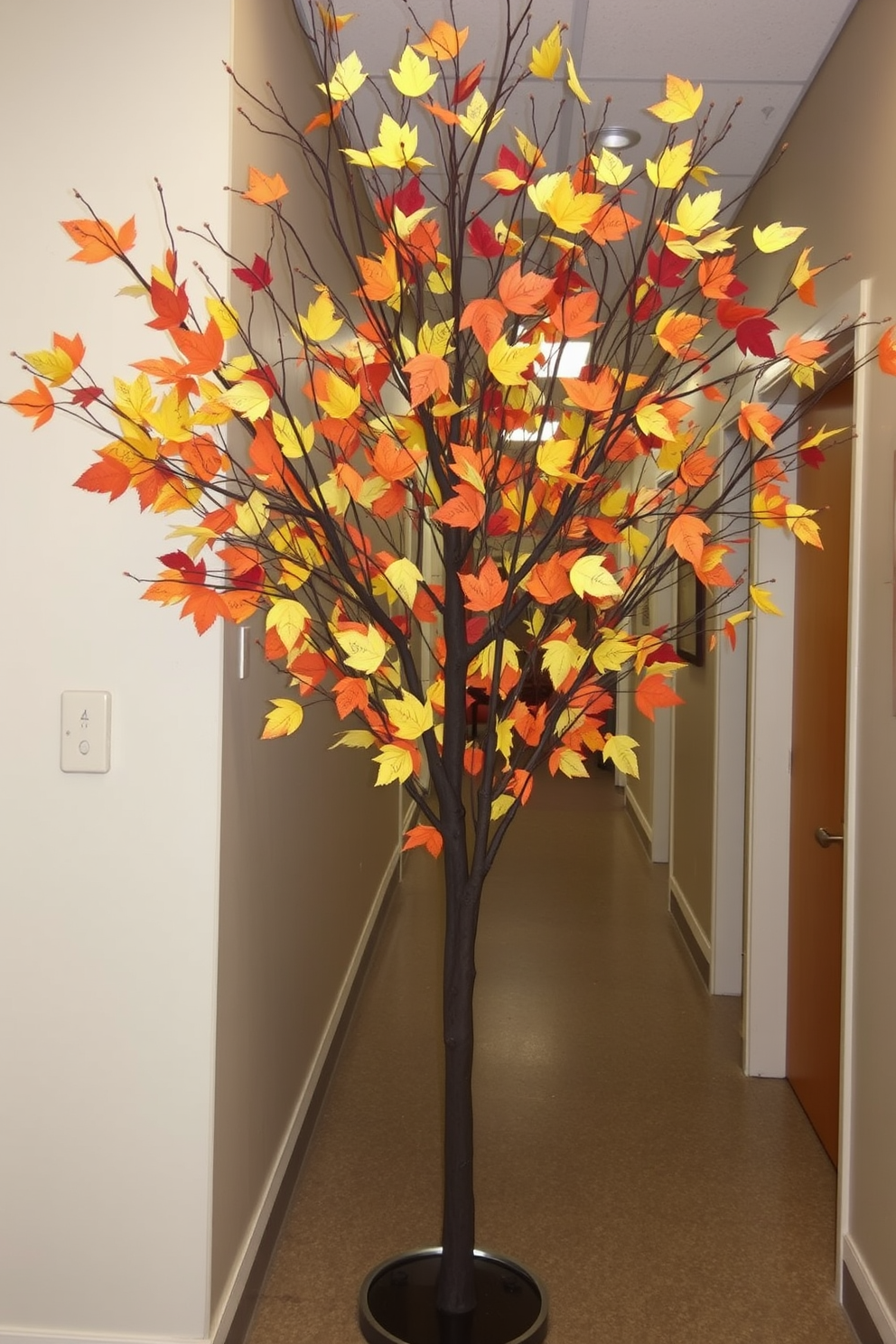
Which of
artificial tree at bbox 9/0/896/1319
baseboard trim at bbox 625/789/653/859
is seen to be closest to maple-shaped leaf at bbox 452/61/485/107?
artificial tree at bbox 9/0/896/1319

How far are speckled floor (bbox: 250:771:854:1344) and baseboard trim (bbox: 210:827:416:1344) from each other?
0.05 meters

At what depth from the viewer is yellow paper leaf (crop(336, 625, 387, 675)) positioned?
1.57 meters

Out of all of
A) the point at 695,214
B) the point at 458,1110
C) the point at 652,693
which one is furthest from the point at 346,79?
the point at 458,1110

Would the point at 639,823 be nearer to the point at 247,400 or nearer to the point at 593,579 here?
the point at 593,579

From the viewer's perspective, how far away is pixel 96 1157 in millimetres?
1940

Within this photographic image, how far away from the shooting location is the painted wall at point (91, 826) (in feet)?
6.21

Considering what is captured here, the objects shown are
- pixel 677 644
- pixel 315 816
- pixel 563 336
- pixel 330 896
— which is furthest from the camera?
pixel 677 644

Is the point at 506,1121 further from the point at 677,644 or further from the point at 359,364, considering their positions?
the point at 677,644

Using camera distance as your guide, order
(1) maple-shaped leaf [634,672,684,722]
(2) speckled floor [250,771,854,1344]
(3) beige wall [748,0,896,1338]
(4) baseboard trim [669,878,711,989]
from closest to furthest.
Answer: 1. (1) maple-shaped leaf [634,672,684,722]
2. (3) beige wall [748,0,896,1338]
3. (2) speckled floor [250,771,854,1344]
4. (4) baseboard trim [669,878,711,989]

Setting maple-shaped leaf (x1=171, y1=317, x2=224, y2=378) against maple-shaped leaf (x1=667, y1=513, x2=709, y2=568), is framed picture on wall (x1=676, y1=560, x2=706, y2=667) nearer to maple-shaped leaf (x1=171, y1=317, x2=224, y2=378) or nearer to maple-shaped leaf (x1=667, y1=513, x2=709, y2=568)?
maple-shaped leaf (x1=667, y1=513, x2=709, y2=568)

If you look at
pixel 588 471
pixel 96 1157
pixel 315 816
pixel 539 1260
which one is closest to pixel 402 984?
pixel 315 816

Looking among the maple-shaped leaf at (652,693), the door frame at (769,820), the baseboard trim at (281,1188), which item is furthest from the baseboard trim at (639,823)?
the maple-shaped leaf at (652,693)

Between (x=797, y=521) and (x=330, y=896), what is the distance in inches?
81.2

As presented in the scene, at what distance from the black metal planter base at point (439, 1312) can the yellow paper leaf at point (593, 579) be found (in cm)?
125
